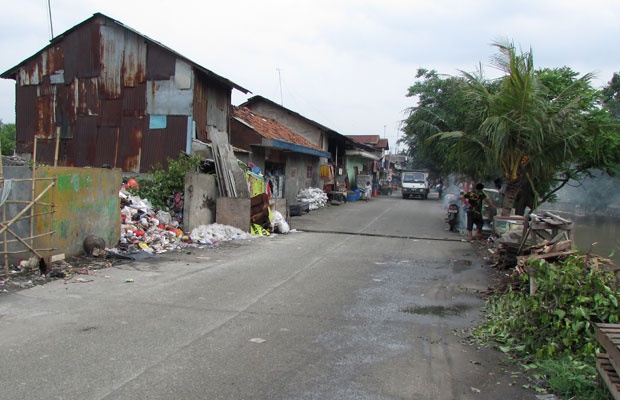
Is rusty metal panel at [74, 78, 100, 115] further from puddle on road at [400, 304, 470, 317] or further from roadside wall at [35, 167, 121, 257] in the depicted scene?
puddle on road at [400, 304, 470, 317]

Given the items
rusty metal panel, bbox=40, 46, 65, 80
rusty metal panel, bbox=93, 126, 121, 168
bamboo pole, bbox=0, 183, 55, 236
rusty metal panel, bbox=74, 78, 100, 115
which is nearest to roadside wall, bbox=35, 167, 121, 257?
bamboo pole, bbox=0, 183, 55, 236

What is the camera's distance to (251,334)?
210 inches

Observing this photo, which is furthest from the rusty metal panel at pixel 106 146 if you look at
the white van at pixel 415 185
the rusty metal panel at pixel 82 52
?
the white van at pixel 415 185

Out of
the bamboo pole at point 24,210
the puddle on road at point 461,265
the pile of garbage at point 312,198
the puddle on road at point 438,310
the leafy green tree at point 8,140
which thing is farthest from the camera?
the leafy green tree at point 8,140

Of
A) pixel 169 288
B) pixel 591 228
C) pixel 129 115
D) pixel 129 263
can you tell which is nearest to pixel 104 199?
pixel 129 263

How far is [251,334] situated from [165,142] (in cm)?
1102

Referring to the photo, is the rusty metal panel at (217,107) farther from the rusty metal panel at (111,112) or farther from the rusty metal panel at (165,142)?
the rusty metal panel at (111,112)

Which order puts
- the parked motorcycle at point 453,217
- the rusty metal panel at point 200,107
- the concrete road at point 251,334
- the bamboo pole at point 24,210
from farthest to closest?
1. the parked motorcycle at point 453,217
2. the rusty metal panel at point 200,107
3. the bamboo pole at point 24,210
4. the concrete road at point 251,334

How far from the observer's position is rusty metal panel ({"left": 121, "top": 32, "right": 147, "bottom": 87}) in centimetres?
1517

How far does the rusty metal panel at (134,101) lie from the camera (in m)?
15.4

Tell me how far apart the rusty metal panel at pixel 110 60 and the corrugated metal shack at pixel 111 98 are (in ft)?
0.10

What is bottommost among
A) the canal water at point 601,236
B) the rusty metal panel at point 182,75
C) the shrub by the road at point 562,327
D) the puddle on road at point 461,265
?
the canal water at point 601,236

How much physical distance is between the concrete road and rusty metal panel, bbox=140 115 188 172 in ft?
19.5

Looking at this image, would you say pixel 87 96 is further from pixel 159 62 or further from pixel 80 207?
pixel 80 207
